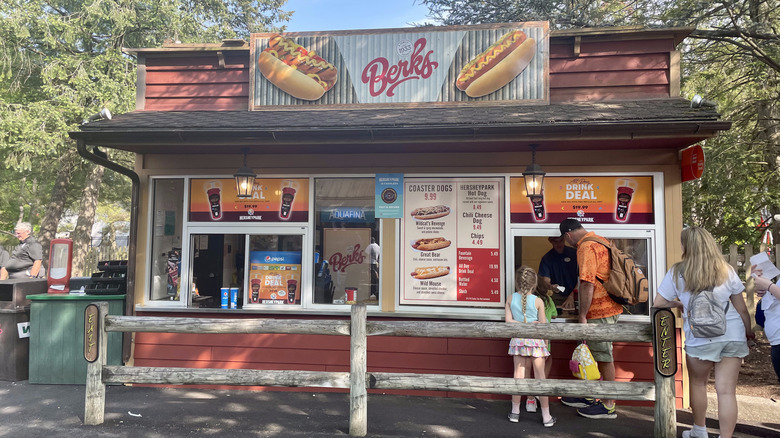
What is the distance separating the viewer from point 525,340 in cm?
447

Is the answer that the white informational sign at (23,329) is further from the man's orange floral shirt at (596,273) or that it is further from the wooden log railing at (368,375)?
the man's orange floral shirt at (596,273)

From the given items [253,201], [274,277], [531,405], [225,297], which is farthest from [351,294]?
[531,405]

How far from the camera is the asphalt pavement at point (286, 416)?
4.09 meters

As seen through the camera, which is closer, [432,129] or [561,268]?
[432,129]

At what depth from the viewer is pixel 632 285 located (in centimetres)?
448

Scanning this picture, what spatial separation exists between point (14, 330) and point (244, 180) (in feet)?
11.2

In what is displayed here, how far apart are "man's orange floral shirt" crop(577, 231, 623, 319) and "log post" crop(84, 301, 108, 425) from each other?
4429mm

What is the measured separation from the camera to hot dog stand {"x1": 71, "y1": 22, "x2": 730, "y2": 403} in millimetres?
5074

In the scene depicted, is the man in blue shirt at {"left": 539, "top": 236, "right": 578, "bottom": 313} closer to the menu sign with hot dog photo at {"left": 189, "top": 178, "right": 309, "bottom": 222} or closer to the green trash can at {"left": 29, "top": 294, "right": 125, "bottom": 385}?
the menu sign with hot dog photo at {"left": 189, "top": 178, "right": 309, "bottom": 222}

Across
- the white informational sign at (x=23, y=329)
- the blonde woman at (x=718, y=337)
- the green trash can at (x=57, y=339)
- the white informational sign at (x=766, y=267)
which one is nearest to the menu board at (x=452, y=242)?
the blonde woman at (x=718, y=337)

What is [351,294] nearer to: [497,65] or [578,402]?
[578,402]

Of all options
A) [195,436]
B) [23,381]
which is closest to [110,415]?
[195,436]

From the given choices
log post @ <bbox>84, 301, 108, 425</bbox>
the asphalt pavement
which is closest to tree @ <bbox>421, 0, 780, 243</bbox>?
the asphalt pavement

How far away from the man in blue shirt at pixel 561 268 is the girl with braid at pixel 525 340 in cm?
73
